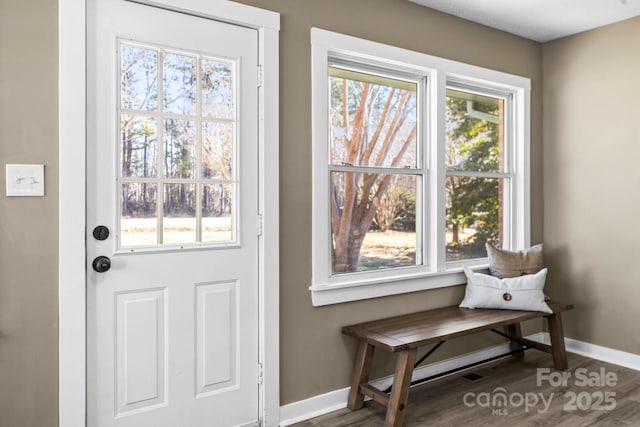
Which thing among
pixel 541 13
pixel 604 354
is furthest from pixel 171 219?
pixel 604 354

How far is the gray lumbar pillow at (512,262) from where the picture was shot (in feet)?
10.7

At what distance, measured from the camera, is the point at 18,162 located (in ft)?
5.97

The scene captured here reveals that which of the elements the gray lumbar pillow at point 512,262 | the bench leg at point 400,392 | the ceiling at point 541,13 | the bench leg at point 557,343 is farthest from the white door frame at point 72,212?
the bench leg at point 557,343

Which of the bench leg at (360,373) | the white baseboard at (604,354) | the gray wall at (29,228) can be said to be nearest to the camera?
the gray wall at (29,228)

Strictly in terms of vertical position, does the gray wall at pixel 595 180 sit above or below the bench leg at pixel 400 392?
above

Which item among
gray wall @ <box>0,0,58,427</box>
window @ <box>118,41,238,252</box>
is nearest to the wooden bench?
window @ <box>118,41,238,252</box>

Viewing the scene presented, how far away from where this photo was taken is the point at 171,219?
Answer: 2.16 metres

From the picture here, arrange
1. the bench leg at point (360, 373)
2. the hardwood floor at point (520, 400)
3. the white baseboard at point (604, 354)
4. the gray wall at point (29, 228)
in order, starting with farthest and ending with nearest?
1. the white baseboard at point (604, 354)
2. the bench leg at point (360, 373)
3. the hardwood floor at point (520, 400)
4. the gray wall at point (29, 228)

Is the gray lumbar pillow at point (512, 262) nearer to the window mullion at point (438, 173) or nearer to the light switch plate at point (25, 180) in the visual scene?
the window mullion at point (438, 173)

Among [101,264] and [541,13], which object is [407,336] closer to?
[101,264]

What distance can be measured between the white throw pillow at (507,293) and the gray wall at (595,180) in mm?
709

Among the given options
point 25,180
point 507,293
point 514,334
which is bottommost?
point 514,334

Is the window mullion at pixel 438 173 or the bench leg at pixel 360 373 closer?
the bench leg at pixel 360 373

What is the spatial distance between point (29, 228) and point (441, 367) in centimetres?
255
